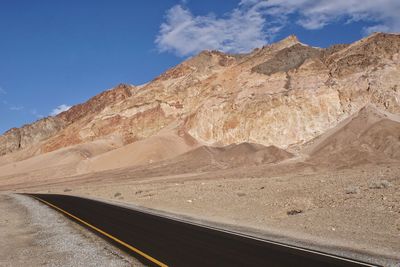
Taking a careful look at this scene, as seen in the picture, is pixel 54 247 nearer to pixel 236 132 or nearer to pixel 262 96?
pixel 236 132

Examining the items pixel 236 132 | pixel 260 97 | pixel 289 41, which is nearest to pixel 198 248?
pixel 236 132

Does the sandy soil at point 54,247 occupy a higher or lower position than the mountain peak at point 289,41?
lower

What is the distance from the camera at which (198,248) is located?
36.2 feet

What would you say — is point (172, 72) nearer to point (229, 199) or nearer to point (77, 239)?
point (229, 199)

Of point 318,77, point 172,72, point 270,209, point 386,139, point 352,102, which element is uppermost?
point 172,72

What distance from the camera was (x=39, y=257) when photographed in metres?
11.4

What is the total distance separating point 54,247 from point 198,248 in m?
4.53

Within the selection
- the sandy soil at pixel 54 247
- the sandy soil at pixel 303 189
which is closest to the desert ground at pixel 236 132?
the sandy soil at pixel 303 189

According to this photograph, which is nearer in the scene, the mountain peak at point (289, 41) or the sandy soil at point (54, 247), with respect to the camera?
the sandy soil at point (54, 247)

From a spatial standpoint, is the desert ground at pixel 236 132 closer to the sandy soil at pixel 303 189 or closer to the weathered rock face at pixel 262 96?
the weathered rock face at pixel 262 96

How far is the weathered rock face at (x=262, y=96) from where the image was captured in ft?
264

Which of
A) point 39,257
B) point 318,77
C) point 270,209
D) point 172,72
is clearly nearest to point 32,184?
point 172,72

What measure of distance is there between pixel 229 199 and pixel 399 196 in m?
10.7

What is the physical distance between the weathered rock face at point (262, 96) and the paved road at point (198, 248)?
66009 millimetres
